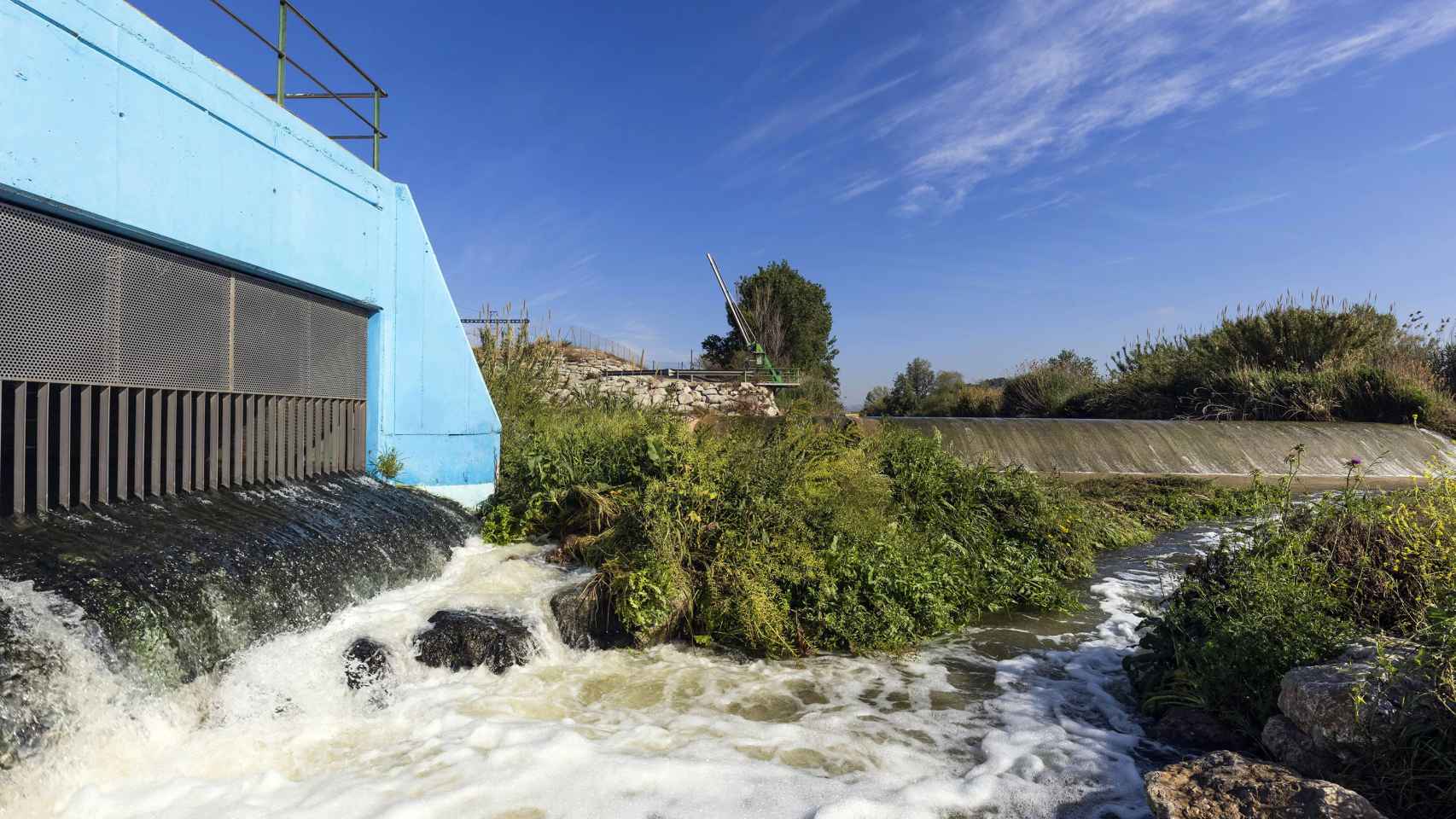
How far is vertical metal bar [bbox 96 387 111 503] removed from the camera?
4.58m

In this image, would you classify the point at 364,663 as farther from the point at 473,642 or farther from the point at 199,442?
the point at 199,442

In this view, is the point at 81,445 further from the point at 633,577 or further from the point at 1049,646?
the point at 1049,646

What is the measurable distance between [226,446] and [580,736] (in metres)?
4.02

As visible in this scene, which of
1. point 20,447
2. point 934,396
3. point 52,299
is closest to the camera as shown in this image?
point 20,447

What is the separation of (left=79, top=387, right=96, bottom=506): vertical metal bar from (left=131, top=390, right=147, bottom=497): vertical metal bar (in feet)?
0.92

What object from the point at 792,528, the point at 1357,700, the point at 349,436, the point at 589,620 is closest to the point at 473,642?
the point at 589,620

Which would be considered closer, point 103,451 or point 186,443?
point 103,451

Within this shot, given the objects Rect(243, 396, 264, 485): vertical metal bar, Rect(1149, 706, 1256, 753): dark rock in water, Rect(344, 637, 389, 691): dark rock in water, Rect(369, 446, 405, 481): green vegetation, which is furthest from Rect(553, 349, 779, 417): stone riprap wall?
Rect(1149, 706, 1256, 753): dark rock in water

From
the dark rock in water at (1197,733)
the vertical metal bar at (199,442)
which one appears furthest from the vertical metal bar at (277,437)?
the dark rock in water at (1197,733)

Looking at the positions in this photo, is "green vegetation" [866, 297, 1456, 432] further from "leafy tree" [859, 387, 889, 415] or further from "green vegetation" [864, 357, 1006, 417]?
"leafy tree" [859, 387, 889, 415]

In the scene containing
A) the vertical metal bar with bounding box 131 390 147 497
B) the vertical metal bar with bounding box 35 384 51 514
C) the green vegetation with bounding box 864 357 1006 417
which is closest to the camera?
the vertical metal bar with bounding box 35 384 51 514

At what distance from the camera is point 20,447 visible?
4.07 meters

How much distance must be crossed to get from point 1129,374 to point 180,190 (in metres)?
19.9

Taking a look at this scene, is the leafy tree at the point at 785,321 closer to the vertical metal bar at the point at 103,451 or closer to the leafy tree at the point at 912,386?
the leafy tree at the point at 912,386
